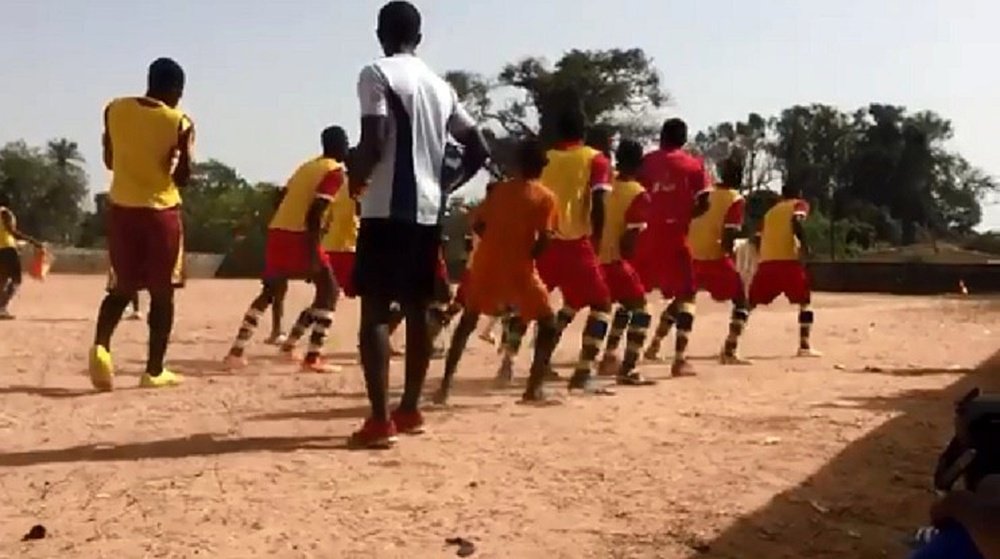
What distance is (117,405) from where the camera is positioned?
7.97 m

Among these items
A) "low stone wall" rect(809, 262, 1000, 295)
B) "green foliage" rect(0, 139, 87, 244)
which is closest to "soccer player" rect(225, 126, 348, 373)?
"low stone wall" rect(809, 262, 1000, 295)

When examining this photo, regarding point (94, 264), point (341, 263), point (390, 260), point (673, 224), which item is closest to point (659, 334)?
point (673, 224)

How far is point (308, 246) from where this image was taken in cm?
1102

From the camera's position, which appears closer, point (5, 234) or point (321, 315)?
point (321, 315)

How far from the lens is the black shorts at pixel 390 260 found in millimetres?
6555

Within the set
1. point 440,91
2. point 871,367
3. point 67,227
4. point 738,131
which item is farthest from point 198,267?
point 738,131

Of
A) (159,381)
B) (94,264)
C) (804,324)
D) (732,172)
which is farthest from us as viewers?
(94,264)

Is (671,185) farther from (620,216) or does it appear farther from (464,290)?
(464,290)

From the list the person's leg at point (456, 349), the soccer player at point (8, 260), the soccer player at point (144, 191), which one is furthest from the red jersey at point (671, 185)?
the soccer player at point (8, 260)

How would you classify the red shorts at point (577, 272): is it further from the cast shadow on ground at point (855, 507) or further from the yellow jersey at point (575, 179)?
the cast shadow on ground at point (855, 507)

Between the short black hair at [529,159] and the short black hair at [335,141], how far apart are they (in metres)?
2.85

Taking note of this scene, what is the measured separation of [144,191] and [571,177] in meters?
2.75

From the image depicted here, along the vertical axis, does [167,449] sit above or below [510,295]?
below

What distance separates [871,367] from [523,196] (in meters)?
4.72
